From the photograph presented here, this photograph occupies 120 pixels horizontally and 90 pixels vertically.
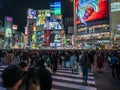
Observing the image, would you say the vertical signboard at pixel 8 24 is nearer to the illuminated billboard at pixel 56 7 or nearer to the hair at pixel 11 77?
the illuminated billboard at pixel 56 7

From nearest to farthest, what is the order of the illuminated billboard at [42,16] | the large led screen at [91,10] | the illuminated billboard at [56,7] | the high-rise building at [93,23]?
the large led screen at [91,10] < the high-rise building at [93,23] < the illuminated billboard at [56,7] < the illuminated billboard at [42,16]

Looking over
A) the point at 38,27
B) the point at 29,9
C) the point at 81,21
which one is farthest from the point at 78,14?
the point at 29,9

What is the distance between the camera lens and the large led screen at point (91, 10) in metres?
106

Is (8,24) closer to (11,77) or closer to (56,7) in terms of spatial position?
(56,7)

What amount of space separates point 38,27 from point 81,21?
37650 millimetres

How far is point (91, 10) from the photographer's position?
11162 cm

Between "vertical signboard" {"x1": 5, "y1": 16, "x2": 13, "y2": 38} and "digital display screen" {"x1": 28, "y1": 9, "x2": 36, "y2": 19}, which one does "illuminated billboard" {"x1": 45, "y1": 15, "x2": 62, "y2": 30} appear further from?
"vertical signboard" {"x1": 5, "y1": 16, "x2": 13, "y2": 38}

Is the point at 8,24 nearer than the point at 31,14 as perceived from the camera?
No

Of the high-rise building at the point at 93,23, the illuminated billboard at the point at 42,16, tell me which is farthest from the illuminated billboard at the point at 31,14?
the high-rise building at the point at 93,23

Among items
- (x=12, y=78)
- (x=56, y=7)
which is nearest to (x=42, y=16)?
(x=56, y=7)

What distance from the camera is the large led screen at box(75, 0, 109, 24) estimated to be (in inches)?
4183

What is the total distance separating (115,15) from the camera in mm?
111000

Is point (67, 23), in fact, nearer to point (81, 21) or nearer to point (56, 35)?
point (81, 21)

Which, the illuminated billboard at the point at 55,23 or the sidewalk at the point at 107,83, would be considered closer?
the sidewalk at the point at 107,83
